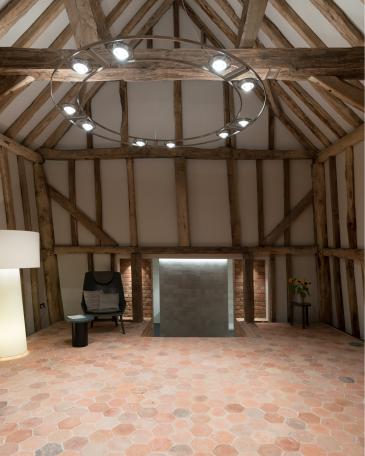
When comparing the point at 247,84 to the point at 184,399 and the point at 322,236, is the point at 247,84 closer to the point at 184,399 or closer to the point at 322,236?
the point at 184,399

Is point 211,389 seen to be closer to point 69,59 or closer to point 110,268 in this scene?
point 69,59

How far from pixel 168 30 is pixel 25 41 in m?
3.13

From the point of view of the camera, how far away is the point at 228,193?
6992 millimetres

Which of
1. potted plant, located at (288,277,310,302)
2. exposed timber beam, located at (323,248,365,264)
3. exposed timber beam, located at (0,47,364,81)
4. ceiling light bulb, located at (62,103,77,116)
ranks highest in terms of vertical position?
exposed timber beam, located at (0,47,364,81)

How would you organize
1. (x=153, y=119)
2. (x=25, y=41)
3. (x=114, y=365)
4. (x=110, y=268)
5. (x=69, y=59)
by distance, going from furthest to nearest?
(x=110, y=268) → (x=153, y=119) → (x=114, y=365) → (x=25, y=41) → (x=69, y=59)

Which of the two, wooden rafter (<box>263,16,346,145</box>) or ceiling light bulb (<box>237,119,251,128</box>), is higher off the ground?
wooden rafter (<box>263,16,346,145</box>)

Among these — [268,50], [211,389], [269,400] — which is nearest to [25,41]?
[268,50]

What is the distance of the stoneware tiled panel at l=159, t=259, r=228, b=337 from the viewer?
7668 mm

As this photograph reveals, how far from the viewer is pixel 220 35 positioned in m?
5.93

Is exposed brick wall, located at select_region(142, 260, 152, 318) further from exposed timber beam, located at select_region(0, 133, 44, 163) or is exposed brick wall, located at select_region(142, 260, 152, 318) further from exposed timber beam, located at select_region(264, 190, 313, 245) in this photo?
exposed timber beam, located at select_region(0, 133, 44, 163)

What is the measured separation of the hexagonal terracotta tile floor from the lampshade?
4.38 ft

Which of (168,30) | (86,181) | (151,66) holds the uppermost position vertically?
(168,30)

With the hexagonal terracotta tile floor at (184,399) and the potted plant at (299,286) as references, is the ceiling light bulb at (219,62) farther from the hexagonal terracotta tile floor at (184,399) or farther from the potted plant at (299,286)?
the potted plant at (299,286)

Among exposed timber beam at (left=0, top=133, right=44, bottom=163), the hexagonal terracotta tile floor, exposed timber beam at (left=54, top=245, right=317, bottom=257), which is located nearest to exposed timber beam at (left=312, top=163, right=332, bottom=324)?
exposed timber beam at (left=54, top=245, right=317, bottom=257)
